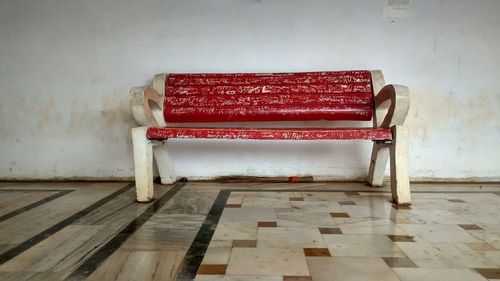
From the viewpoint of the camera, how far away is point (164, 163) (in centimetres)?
263

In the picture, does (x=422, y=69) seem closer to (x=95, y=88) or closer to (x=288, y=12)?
(x=288, y=12)

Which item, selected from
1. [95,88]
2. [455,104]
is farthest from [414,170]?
[95,88]

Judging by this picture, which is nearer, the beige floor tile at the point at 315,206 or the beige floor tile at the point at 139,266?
the beige floor tile at the point at 139,266

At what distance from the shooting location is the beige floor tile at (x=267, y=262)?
1152 millimetres

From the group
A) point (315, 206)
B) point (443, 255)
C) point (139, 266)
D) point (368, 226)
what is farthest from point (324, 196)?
point (139, 266)

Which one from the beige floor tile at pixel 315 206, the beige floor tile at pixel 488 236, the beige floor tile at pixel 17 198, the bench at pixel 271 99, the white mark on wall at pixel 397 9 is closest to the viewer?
the beige floor tile at pixel 488 236

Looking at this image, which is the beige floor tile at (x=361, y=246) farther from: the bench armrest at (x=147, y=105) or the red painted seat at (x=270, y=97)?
the bench armrest at (x=147, y=105)

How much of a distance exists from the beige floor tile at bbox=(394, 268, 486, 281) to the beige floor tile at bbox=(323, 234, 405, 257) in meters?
0.14

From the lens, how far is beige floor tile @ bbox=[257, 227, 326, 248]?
1.40m

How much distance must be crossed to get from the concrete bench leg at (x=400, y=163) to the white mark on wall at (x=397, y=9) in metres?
1.21

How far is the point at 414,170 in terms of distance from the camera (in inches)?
111

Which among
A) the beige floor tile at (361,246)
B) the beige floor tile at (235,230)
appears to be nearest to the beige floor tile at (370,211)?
the beige floor tile at (361,246)

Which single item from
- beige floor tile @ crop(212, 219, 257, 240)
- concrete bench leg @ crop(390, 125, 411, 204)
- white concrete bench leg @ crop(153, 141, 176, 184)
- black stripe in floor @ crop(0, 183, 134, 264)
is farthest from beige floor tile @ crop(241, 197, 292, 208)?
black stripe in floor @ crop(0, 183, 134, 264)

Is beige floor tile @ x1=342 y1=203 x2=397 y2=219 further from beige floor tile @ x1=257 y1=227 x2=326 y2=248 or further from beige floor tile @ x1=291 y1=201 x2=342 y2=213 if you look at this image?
beige floor tile @ x1=257 y1=227 x2=326 y2=248
